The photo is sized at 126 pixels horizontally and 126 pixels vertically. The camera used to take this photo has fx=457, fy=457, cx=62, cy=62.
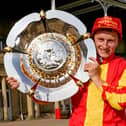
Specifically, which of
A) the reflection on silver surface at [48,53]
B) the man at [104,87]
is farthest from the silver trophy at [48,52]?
the man at [104,87]

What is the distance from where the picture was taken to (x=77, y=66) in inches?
118

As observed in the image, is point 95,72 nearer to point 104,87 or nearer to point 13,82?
point 104,87

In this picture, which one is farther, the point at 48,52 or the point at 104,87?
the point at 48,52

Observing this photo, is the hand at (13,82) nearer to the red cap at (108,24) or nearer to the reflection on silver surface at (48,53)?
the reflection on silver surface at (48,53)

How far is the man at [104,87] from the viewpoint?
2.66m

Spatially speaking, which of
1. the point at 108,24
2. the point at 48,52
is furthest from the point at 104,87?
the point at 48,52

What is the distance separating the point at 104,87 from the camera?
2.65m

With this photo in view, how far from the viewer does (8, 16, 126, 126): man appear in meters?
2.66

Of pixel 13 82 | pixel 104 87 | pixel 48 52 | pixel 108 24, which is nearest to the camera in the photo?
pixel 104 87

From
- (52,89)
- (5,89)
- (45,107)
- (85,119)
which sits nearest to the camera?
(85,119)

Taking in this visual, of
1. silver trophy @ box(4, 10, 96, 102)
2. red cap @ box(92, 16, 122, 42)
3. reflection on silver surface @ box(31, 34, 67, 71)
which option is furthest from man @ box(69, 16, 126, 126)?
reflection on silver surface @ box(31, 34, 67, 71)

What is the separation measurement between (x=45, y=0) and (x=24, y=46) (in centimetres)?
2099

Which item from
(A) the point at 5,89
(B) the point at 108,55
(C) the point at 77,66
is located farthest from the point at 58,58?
(A) the point at 5,89

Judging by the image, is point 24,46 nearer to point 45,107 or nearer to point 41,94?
point 41,94
